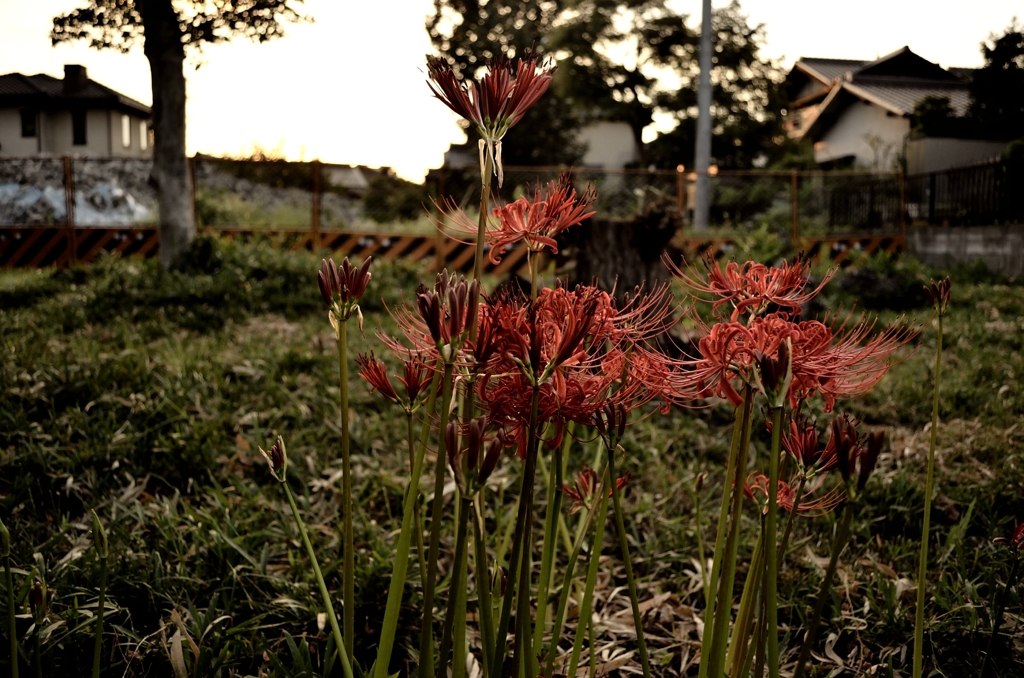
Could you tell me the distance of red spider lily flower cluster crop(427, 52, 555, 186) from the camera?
909 mm

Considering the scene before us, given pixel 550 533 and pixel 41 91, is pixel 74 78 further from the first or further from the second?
pixel 550 533

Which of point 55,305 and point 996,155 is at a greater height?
point 996,155

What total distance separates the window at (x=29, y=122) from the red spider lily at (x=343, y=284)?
14.1ft

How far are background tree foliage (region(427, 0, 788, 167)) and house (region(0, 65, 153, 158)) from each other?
12.5m

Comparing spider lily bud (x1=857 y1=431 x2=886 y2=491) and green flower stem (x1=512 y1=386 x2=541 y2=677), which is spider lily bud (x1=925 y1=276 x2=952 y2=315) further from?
green flower stem (x1=512 y1=386 x2=541 y2=677)

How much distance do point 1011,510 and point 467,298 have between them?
2.75 meters

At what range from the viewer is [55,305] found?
6.07m

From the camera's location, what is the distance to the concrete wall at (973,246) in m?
8.38

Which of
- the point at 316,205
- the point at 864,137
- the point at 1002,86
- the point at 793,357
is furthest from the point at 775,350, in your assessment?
the point at 864,137

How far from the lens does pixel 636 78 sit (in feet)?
79.0

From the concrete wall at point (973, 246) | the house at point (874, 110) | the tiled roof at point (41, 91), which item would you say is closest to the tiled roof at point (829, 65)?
the house at point (874, 110)

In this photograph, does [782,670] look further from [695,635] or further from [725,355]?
[725,355]

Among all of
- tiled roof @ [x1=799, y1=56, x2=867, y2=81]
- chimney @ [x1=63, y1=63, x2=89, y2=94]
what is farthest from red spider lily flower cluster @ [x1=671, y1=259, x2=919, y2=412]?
tiled roof @ [x1=799, y1=56, x2=867, y2=81]

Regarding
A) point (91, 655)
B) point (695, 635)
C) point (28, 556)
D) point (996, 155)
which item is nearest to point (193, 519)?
point (28, 556)
